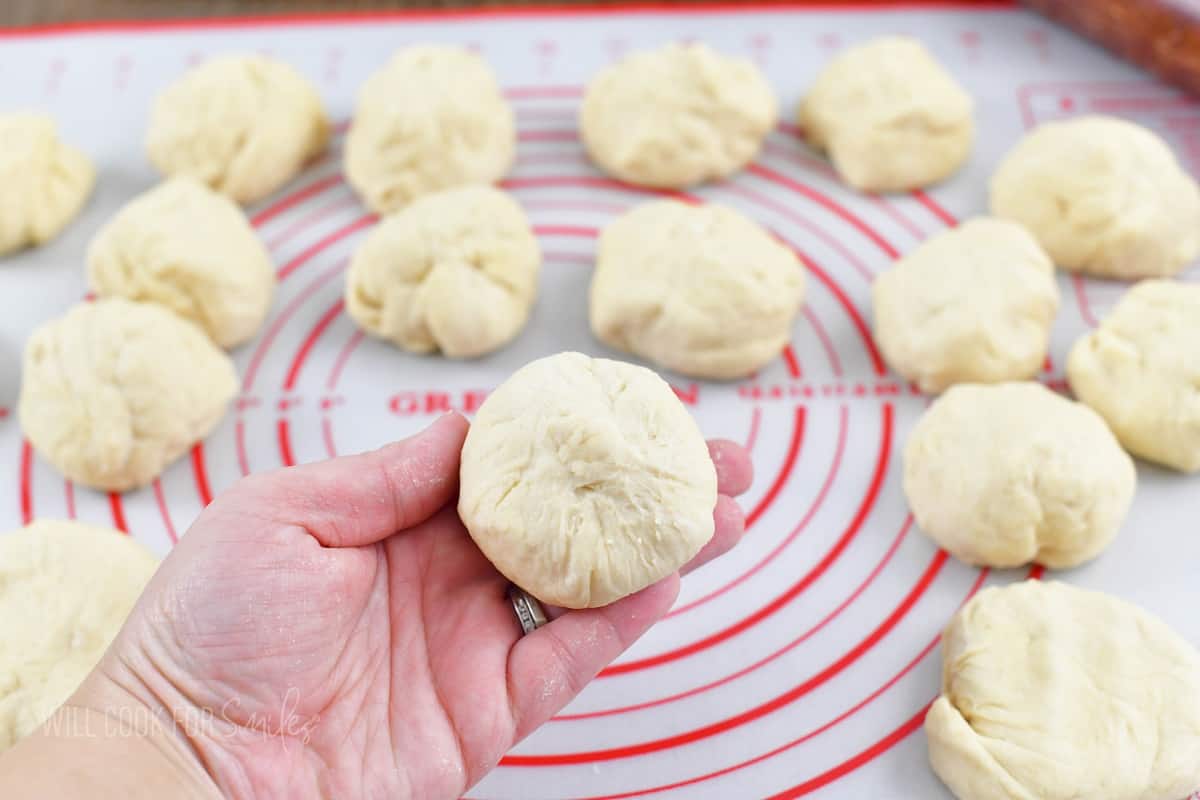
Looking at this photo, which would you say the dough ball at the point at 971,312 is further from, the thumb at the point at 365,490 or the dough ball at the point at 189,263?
the dough ball at the point at 189,263

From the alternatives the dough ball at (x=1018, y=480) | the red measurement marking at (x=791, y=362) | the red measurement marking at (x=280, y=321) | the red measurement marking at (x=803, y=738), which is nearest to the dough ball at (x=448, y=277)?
the red measurement marking at (x=280, y=321)

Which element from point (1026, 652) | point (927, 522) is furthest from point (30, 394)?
point (1026, 652)

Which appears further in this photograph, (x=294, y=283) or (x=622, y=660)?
(x=294, y=283)

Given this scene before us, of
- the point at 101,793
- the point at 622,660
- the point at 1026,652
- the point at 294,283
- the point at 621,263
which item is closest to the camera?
the point at 101,793

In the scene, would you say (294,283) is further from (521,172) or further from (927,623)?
(927,623)

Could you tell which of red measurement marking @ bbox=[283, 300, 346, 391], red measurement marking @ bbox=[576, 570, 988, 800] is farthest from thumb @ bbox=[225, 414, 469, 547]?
red measurement marking @ bbox=[283, 300, 346, 391]

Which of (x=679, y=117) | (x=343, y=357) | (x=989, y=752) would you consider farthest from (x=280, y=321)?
(x=989, y=752)
